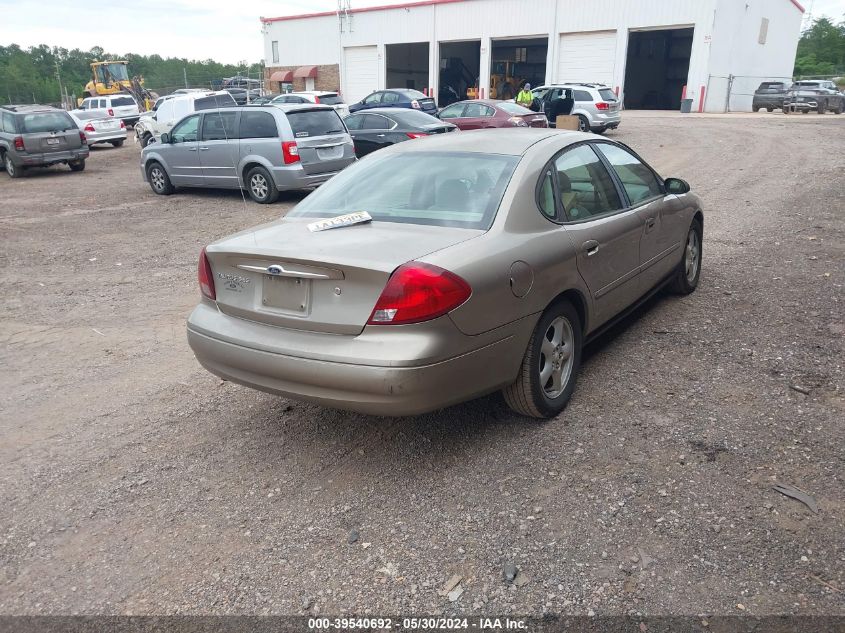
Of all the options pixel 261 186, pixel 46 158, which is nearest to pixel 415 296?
pixel 261 186

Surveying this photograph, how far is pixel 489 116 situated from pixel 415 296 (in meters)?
17.1

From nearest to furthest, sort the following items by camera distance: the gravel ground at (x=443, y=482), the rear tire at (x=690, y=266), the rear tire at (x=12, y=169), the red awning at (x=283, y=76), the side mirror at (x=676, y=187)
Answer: the gravel ground at (x=443, y=482)
the side mirror at (x=676, y=187)
the rear tire at (x=690, y=266)
the rear tire at (x=12, y=169)
the red awning at (x=283, y=76)

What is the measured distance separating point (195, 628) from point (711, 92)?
127 ft

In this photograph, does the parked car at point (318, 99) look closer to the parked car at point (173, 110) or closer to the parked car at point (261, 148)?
the parked car at point (173, 110)

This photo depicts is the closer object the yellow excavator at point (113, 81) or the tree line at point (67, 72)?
the yellow excavator at point (113, 81)

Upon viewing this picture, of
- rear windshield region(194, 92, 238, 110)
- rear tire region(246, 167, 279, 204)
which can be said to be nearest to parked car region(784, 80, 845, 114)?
rear windshield region(194, 92, 238, 110)

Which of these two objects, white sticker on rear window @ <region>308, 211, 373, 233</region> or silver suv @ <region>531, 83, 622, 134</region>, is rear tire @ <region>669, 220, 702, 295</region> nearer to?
white sticker on rear window @ <region>308, 211, 373, 233</region>

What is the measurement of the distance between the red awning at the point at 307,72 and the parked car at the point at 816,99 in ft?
104

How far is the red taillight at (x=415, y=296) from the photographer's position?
3.14 metres

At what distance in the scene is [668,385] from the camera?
439 centimetres

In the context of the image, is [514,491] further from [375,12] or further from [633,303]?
[375,12]

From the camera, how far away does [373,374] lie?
10.3 ft

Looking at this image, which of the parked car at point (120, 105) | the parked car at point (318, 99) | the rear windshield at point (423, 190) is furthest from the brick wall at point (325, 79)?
the rear windshield at point (423, 190)

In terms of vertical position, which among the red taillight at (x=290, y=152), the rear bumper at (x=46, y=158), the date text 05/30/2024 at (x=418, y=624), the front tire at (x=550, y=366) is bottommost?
the date text 05/30/2024 at (x=418, y=624)
